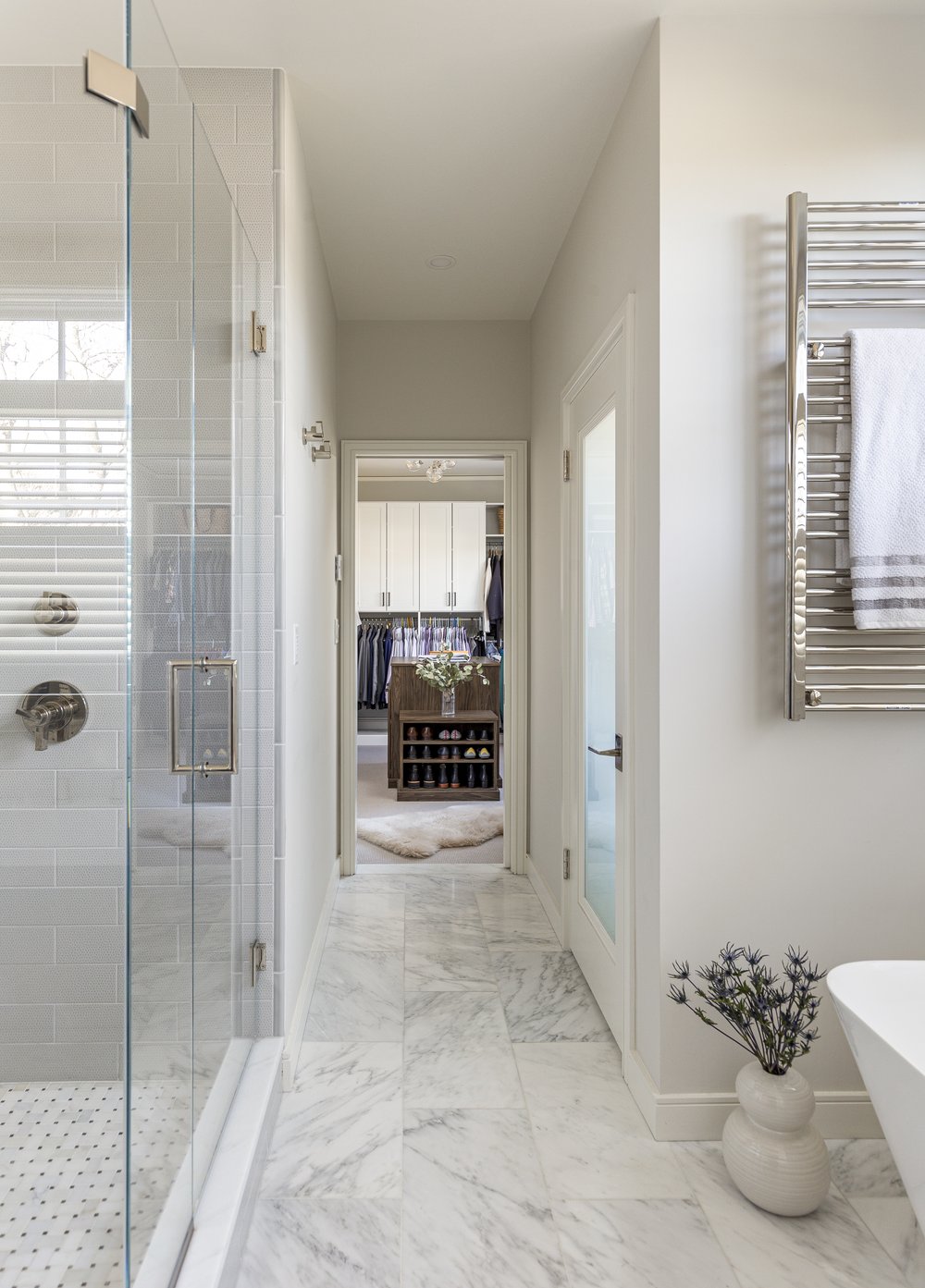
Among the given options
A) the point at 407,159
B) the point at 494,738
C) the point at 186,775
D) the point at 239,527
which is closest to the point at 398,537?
the point at 494,738

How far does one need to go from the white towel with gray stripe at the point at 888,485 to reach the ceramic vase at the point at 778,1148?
3.33 feet

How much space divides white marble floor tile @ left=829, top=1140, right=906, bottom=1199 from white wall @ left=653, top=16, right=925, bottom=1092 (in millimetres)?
128

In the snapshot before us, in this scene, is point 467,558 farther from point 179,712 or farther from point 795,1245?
point 795,1245

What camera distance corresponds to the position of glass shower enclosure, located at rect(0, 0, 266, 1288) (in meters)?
1.40

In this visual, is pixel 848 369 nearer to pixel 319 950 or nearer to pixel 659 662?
pixel 659 662

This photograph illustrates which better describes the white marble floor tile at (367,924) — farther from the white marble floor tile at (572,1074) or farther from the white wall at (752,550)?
the white wall at (752,550)

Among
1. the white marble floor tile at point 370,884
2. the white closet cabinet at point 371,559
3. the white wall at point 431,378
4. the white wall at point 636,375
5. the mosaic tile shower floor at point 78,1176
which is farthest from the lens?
the white closet cabinet at point 371,559

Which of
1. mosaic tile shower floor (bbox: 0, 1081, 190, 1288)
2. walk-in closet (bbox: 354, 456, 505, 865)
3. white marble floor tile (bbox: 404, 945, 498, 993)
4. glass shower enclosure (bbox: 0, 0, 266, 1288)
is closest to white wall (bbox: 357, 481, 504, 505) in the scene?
walk-in closet (bbox: 354, 456, 505, 865)

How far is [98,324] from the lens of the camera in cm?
174

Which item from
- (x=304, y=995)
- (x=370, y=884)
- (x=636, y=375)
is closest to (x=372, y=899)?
(x=370, y=884)

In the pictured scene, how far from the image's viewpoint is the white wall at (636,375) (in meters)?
2.00

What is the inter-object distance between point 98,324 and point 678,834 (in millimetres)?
1711

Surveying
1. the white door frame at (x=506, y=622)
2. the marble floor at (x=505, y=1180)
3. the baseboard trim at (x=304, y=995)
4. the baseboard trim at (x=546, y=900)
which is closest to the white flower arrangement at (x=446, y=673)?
the white door frame at (x=506, y=622)

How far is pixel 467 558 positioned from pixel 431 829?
309 centimetres
